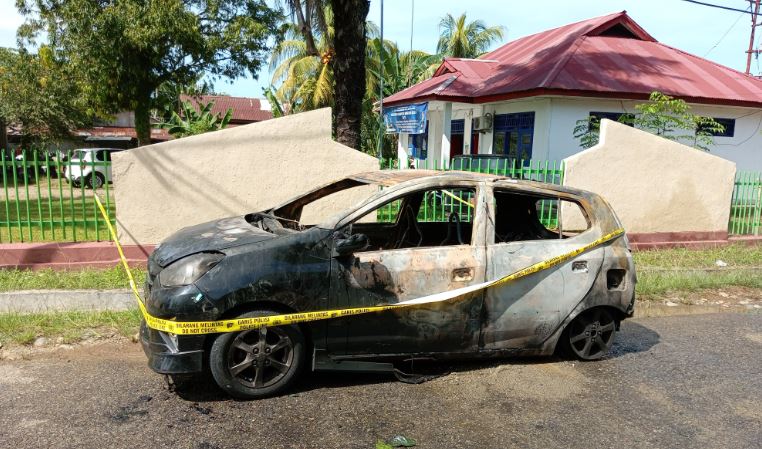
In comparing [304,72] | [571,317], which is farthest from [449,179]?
[304,72]

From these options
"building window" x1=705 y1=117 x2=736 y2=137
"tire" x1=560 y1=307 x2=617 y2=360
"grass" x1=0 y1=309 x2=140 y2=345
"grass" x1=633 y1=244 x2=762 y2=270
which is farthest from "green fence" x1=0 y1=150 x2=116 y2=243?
"building window" x1=705 y1=117 x2=736 y2=137

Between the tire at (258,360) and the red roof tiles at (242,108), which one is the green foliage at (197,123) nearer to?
the tire at (258,360)

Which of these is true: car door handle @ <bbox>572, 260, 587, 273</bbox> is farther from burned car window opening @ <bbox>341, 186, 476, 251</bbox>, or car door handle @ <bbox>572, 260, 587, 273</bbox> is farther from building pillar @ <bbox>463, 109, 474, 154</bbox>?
building pillar @ <bbox>463, 109, 474, 154</bbox>

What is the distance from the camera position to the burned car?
13.0 ft

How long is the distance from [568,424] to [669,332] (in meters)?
2.79

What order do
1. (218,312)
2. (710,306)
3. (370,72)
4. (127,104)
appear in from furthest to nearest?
1. (370,72)
2. (127,104)
3. (710,306)
4. (218,312)

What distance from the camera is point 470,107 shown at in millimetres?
17953

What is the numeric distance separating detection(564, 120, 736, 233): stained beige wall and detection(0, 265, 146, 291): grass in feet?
21.1

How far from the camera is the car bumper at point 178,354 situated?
3.91 m

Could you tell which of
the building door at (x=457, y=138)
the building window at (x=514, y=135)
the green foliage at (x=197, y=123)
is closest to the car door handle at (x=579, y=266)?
the green foliage at (x=197, y=123)

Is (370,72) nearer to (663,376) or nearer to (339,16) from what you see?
(339,16)

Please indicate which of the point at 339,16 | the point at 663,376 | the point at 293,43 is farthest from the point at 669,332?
the point at 293,43

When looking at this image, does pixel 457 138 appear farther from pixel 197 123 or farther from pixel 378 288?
pixel 378 288

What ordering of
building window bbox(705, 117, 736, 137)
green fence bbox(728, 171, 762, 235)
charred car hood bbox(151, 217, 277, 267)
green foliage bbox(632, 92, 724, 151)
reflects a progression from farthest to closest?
1. building window bbox(705, 117, 736, 137)
2. green foliage bbox(632, 92, 724, 151)
3. green fence bbox(728, 171, 762, 235)
4. charred car hood bbox(151, 217, 277, 267)
